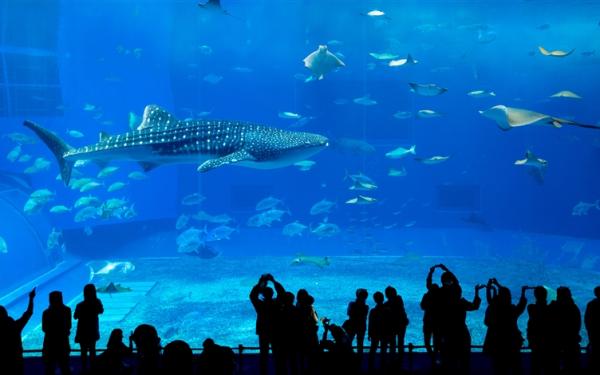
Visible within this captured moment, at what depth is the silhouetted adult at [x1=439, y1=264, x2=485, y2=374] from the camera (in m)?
3.94

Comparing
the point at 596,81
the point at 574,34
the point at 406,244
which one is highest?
the point at 574,34

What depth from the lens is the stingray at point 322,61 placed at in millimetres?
9328

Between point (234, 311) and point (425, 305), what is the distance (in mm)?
6759

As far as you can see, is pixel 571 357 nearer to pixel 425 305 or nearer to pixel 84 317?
pixel 425 305

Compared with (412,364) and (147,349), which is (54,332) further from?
(412,364)

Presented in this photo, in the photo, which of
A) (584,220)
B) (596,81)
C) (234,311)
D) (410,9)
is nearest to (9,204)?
(234,311)

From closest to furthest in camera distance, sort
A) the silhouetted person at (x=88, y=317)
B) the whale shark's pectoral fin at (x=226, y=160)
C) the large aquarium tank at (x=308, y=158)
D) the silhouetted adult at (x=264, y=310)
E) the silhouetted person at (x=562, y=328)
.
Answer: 1. the silhouetted person at (x=562, y=328)
2. the silhouetted adult at (x=264, y=310)
3. the silhouetted person at (x=88, y=317)
4. the whale shark's pectoral fin at (x=226, y=160)
5. the large aquarium tank at (x=308, y=158)

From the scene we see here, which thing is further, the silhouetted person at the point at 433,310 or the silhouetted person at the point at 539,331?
the silhouetted person at the point at 433,310

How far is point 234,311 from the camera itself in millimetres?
10203

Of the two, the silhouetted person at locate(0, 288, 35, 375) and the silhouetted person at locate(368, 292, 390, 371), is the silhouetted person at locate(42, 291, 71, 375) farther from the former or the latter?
the silhouetted person at locate(368, 292, 390, 371)

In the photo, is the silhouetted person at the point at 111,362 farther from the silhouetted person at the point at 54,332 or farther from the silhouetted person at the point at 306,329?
the silhouetted person at the point at 306,329

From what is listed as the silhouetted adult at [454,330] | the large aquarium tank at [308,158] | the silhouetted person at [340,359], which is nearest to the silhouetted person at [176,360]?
the silhouetted person at [340,359]

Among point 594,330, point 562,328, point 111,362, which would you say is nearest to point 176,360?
point 111,362

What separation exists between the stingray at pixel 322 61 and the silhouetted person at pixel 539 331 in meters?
6.63
